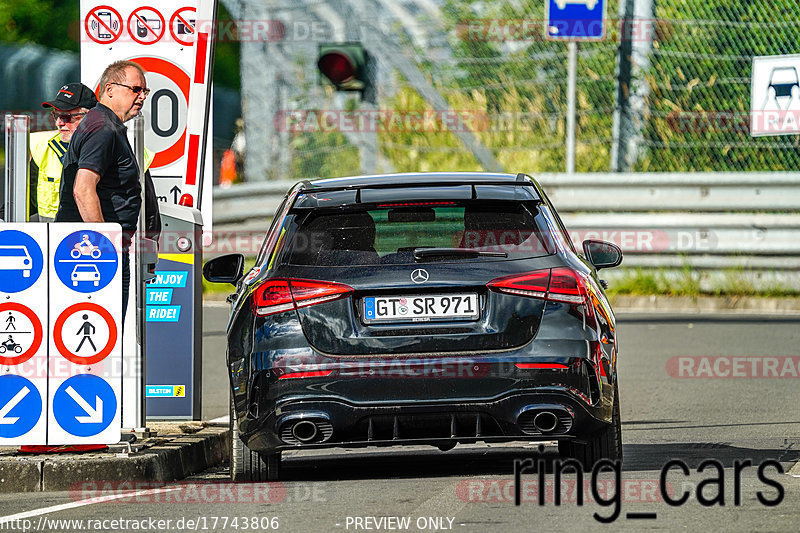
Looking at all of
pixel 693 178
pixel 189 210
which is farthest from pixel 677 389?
pixel 693 178

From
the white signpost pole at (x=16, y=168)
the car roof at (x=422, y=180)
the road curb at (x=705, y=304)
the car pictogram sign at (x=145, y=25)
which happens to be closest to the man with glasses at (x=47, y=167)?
the car pictogram sign at (x=145, y=25)

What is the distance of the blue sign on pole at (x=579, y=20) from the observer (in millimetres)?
17188

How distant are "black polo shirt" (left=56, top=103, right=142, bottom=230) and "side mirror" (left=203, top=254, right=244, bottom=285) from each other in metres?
0.43

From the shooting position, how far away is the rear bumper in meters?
7.02

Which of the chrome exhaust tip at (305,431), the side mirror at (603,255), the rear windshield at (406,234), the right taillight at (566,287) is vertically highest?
the rear windshield at (406,234)

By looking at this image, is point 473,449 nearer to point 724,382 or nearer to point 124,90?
point 124,90

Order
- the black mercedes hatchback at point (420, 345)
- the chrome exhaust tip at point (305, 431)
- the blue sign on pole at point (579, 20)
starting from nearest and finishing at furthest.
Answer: the black mercedes hatchback at point (420, 345)
the chrome exhaust tip at point (305, 431)
the blue sign on pole at point (579, 20)

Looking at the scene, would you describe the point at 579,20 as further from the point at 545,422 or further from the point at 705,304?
the point at 545,422

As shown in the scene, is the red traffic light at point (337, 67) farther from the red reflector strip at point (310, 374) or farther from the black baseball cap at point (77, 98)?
the red reflector strip at point (310, 374)

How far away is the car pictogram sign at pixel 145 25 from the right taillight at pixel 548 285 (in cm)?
322

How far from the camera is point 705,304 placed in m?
17.0

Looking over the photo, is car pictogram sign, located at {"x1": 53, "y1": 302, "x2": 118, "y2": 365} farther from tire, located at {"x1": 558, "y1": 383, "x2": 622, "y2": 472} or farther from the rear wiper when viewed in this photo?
tire, located at {"x1": 558, "y1": 383, "x2": 622, "y2": 472}

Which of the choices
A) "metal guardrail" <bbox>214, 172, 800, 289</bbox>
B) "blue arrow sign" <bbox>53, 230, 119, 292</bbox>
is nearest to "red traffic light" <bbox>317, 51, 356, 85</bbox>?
"metal guardrail" <bbox>214, 172, 800, 289</bbox>

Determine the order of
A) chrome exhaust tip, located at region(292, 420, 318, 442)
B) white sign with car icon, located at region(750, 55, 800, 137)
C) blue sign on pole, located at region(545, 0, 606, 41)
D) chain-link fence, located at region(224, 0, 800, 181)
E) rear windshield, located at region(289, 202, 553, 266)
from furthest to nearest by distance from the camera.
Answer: chain-link fence, located at region(224, 0, 800, 181), blue sign on pole, located at region(545, 0, 606, 41), white sign with car icon, located at region(750, 55, 800, 137), rear windshield, located at region(289, 202, 553, 266), chrome exhaust tip, located at region(292, 420, 318, 442)
